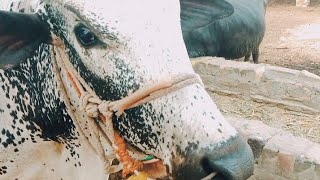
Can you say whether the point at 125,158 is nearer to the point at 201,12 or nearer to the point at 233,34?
the point at 201,12

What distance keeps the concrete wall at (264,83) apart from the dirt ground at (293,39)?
165 cm

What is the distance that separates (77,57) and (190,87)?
0.43 m

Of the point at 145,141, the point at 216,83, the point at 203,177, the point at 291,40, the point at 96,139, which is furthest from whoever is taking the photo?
the point at 291,40

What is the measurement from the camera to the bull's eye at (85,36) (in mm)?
2045

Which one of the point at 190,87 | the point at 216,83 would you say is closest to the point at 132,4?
the point at 190,87

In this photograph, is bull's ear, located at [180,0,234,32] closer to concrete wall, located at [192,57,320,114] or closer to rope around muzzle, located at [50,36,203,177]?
rope around muzzle, located at [50,36,203,177]

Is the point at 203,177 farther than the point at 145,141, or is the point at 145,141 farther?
A: the point at 145,141

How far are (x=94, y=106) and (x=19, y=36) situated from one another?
0.36 m

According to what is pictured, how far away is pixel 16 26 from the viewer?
2107 millimetres

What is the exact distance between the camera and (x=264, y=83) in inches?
196

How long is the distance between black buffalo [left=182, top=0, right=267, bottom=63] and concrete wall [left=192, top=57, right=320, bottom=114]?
0.75 meters

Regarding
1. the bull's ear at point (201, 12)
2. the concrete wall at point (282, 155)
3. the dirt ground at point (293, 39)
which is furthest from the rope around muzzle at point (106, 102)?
the dirt ground at point (293, 39)

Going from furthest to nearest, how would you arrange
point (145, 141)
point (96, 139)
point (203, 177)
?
1. point (96, 139)
2. point (145, 141)
3. point (203, 177)

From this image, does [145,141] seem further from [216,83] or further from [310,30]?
[310,30]
